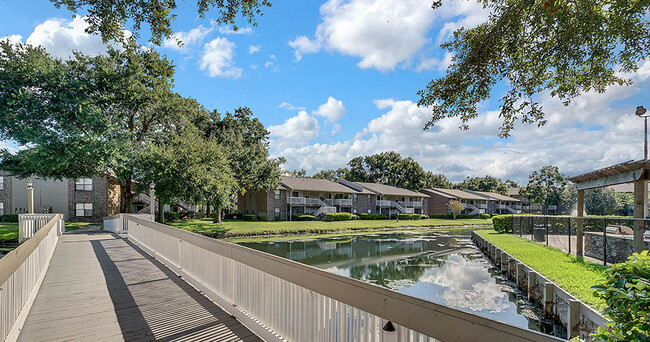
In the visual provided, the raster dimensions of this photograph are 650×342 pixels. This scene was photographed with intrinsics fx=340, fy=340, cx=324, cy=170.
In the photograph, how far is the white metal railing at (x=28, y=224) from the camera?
14414 millimetres

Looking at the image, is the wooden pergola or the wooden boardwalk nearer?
the wooden boardwalk

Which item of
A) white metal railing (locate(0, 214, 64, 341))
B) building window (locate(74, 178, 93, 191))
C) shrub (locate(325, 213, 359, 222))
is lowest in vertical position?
shrub (locate(325, 213, 359, 222))

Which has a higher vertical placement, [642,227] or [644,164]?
[644,164]

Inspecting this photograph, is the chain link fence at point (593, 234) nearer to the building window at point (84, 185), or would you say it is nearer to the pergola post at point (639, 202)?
the pergola post at point (639, 202)

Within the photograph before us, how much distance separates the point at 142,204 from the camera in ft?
127

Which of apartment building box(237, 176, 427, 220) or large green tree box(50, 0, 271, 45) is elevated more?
large green tree box(50, 0, 271, 45)

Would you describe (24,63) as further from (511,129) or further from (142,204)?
(511,129)

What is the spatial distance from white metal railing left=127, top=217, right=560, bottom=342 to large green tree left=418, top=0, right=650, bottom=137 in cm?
472

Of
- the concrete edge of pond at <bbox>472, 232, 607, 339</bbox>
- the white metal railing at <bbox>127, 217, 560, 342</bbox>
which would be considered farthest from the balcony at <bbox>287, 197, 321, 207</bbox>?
the white metal railing at <bbox>127, 217, 560, 342</bbox>

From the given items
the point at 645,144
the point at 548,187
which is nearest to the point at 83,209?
the point at 645,144

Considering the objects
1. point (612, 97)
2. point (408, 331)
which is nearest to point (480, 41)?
point (612, 97)

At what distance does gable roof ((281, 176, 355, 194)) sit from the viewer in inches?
1573

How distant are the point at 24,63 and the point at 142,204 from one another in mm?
21723

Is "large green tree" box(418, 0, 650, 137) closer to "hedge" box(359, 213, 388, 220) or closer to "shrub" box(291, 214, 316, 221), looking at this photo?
"shrub" box(291, 214, 316, 221)
